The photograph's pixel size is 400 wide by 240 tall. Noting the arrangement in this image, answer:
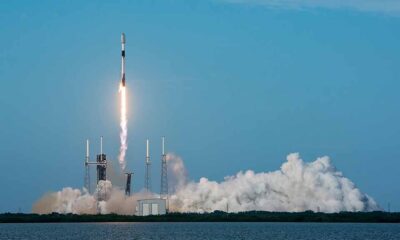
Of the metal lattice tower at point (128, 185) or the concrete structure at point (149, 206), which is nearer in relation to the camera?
the metal lattice tower at point (128, 185)

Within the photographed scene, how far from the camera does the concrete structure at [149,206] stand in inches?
7274

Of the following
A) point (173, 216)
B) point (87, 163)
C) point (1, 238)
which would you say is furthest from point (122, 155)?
point (1, 238)

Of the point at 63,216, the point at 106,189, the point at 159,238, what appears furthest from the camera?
the point at 63,216

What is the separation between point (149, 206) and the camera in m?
185

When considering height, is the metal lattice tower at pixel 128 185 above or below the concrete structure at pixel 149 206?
above

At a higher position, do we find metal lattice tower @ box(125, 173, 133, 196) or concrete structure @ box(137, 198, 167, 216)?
metal lattice tower @ box(125, 173, 133, 196)

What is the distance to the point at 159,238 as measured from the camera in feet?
422

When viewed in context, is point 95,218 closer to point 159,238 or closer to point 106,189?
point 106,189

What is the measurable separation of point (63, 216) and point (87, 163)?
2089 cm

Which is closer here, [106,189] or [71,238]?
[71,238]

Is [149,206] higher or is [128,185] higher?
[128,185]

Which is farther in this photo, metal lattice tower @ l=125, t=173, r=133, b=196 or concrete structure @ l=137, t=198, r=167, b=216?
concrete structure @ l=137, t=198, r=167, b=216

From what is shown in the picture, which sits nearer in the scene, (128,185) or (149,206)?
(128,185)

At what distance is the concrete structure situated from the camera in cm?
18475
